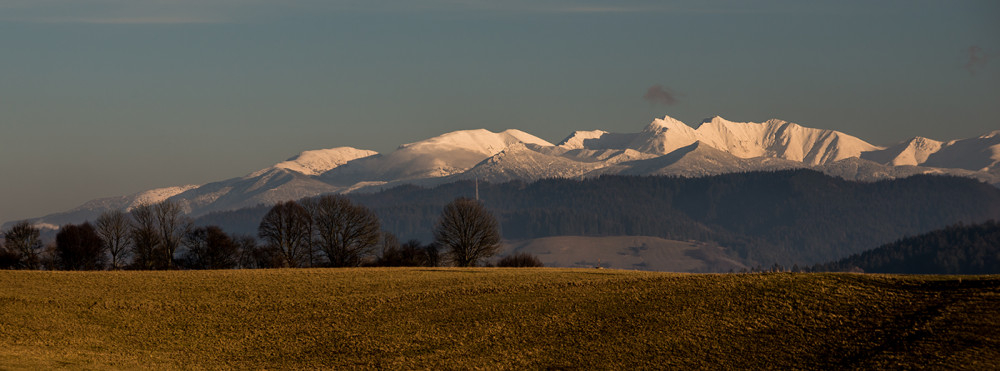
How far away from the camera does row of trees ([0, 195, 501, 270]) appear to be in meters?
142

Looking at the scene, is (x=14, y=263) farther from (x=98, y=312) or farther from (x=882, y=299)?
(x=882, y=299)

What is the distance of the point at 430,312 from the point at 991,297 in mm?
42120

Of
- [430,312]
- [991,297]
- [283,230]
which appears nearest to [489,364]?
[430,312]

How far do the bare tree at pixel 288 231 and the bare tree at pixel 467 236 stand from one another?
66.2 ft

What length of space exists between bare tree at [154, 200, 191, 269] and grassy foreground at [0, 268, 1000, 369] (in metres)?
47.9

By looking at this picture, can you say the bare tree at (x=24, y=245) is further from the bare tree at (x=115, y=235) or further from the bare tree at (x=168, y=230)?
the bare tree at (x=168, y=230)

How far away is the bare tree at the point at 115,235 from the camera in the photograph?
147750 millimetres

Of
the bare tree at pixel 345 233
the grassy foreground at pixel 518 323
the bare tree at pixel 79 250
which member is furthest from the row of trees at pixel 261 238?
the grassy foreground at pixel 518 323

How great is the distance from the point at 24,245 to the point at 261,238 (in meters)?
32.9

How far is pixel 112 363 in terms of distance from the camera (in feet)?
206

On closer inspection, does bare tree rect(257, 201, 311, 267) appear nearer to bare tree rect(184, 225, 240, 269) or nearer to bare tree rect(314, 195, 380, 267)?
bare tree rect(314, 195, 380, 267)

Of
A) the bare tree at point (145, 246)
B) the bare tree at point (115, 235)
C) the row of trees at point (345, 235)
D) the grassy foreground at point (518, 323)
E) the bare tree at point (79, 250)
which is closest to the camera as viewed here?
the grassy foreground at point (518, 323)

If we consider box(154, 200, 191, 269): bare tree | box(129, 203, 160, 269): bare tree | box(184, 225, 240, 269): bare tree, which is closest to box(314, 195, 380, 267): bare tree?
box(184, 225, 240, 269): bare tree

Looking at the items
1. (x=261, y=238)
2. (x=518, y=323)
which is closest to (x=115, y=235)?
(x=261, y=238)
